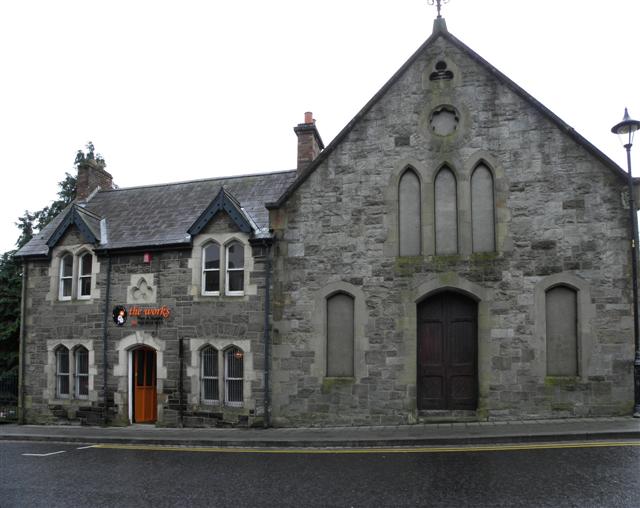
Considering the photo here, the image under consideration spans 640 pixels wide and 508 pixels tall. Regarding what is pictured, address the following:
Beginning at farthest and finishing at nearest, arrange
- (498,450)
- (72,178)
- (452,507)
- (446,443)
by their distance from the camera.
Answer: (72,178), (446,443), (498,450), (452,507)

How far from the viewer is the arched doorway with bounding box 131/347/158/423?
1661cm

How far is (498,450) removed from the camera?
394 inches

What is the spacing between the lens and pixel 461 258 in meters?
13.5

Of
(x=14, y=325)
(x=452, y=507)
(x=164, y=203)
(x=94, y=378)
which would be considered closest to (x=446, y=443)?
→ (x=452, y=507)

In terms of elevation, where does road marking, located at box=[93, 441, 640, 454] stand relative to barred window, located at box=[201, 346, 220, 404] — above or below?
below

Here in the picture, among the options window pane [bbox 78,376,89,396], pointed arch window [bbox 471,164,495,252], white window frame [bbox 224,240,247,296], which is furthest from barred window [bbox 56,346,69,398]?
pointed arch window [bbox 471,164,495,252]

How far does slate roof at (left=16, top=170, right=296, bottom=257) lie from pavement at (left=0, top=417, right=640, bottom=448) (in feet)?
18.1

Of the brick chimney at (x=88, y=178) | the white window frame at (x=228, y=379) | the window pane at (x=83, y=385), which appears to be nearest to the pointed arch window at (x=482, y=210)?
the white window frame at (x=228, y=379)

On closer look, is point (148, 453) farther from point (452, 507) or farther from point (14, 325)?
point (14, 325)

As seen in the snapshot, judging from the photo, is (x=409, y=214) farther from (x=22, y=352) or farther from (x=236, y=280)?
(x=22, y=352)

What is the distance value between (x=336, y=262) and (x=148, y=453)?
6548 mm

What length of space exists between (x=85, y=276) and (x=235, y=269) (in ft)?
18.6

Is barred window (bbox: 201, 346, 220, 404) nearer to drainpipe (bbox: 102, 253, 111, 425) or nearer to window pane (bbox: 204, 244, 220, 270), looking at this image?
window pane (bbox: 204, 244, 220, 270)

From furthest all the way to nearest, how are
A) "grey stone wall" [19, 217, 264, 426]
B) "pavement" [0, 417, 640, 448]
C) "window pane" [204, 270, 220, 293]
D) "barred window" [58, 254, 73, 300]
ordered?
"barred window" [58, 254, 73, 300] → "window pane" [204, 270, 220, 293] → "grey stone wall" [19, 217, 264, 426] → "pavement" [0, 417, 640, 448]
